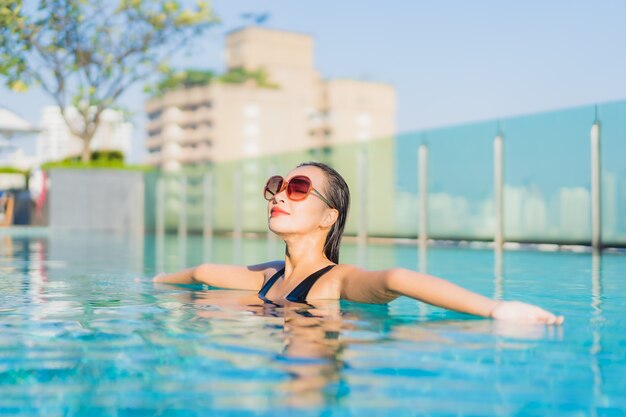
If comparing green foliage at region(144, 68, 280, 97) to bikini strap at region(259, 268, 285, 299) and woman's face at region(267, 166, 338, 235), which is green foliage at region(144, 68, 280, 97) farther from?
woman's face at region(267, 166, 338, 235)

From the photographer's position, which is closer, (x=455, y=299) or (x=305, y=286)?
(x=455, y=299)

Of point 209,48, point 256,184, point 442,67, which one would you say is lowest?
point 256,184

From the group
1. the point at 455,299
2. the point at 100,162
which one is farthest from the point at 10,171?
the point at 455,299

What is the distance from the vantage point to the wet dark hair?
440 centimetres

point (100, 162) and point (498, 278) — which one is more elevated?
point (100, 162)

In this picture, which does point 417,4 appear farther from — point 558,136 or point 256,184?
point 558,136

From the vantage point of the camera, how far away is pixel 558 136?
1321 cm

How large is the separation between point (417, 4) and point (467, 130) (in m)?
80.3

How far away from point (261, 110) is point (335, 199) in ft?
290

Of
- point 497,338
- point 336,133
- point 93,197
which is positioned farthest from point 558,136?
point 336,133

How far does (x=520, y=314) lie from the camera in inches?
147

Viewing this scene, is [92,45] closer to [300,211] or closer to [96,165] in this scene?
[96,165]

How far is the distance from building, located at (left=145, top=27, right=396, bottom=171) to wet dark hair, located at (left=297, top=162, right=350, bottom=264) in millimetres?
86265

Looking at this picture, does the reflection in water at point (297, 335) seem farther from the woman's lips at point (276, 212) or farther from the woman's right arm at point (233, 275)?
the woman's lips at point (276, 212)
